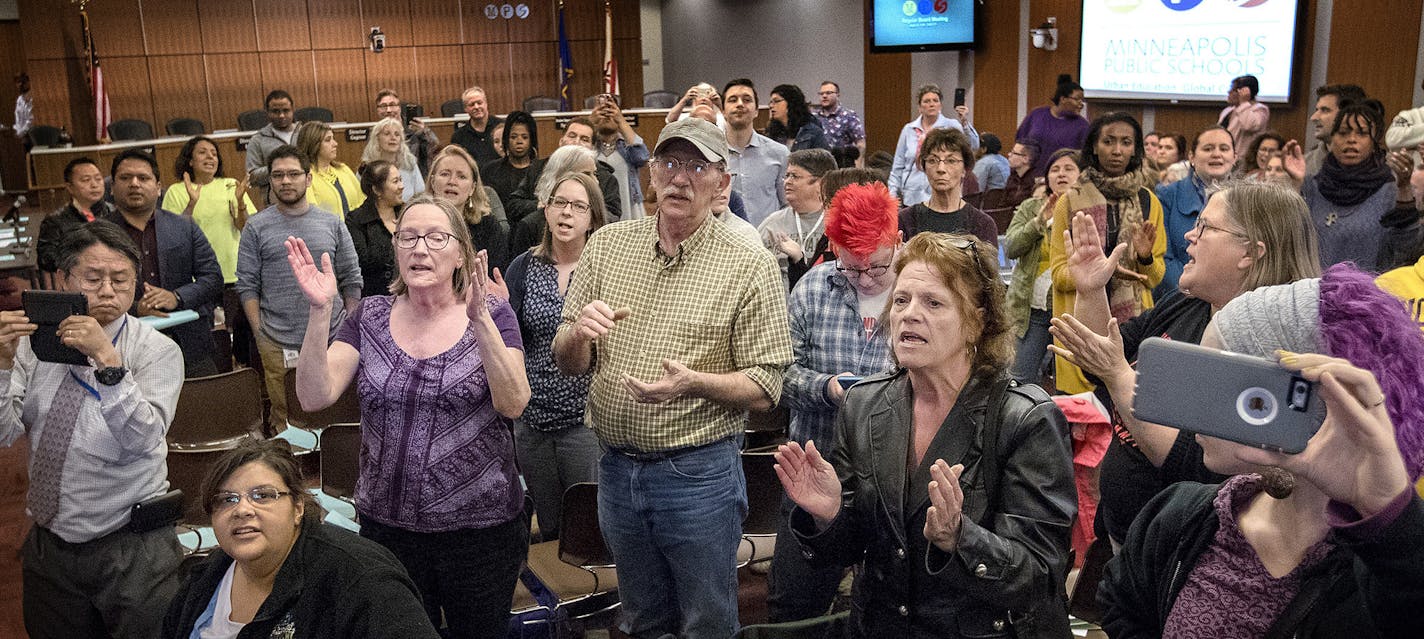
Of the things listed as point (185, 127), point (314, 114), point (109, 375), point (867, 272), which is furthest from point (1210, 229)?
point (185, 127)

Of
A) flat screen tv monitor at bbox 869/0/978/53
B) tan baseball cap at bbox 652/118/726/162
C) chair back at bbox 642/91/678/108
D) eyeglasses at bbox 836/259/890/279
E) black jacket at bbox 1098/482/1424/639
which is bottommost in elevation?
black jacket at bbox 1098/482/1424/639

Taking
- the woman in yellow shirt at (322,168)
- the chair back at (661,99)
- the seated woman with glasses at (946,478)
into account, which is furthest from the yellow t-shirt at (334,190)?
the chair back at (661,99)

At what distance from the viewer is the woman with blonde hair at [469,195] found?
4.74m

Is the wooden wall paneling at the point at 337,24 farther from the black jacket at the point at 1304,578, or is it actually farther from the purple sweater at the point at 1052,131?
the black jacket at the point at 1304,578

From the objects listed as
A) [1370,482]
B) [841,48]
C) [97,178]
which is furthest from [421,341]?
[841,48]

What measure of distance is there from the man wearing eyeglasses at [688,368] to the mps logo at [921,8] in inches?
462

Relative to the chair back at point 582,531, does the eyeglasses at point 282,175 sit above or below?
above

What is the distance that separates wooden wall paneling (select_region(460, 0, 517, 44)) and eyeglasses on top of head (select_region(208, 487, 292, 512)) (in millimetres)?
15935

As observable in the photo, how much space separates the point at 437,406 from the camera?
255 centimetres

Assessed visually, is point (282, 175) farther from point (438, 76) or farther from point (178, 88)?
point (438, 76)

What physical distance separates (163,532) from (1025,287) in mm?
3190

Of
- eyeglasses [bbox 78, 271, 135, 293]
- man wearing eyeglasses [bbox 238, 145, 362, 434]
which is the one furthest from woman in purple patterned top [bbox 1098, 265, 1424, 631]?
man wearing eyeglasses [bbox 238, 145, 362, 434]

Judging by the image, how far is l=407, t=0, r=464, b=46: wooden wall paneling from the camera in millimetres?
16922

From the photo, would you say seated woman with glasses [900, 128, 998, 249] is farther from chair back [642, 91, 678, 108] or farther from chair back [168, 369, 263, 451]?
chair back [642, 91, 678, 108]
